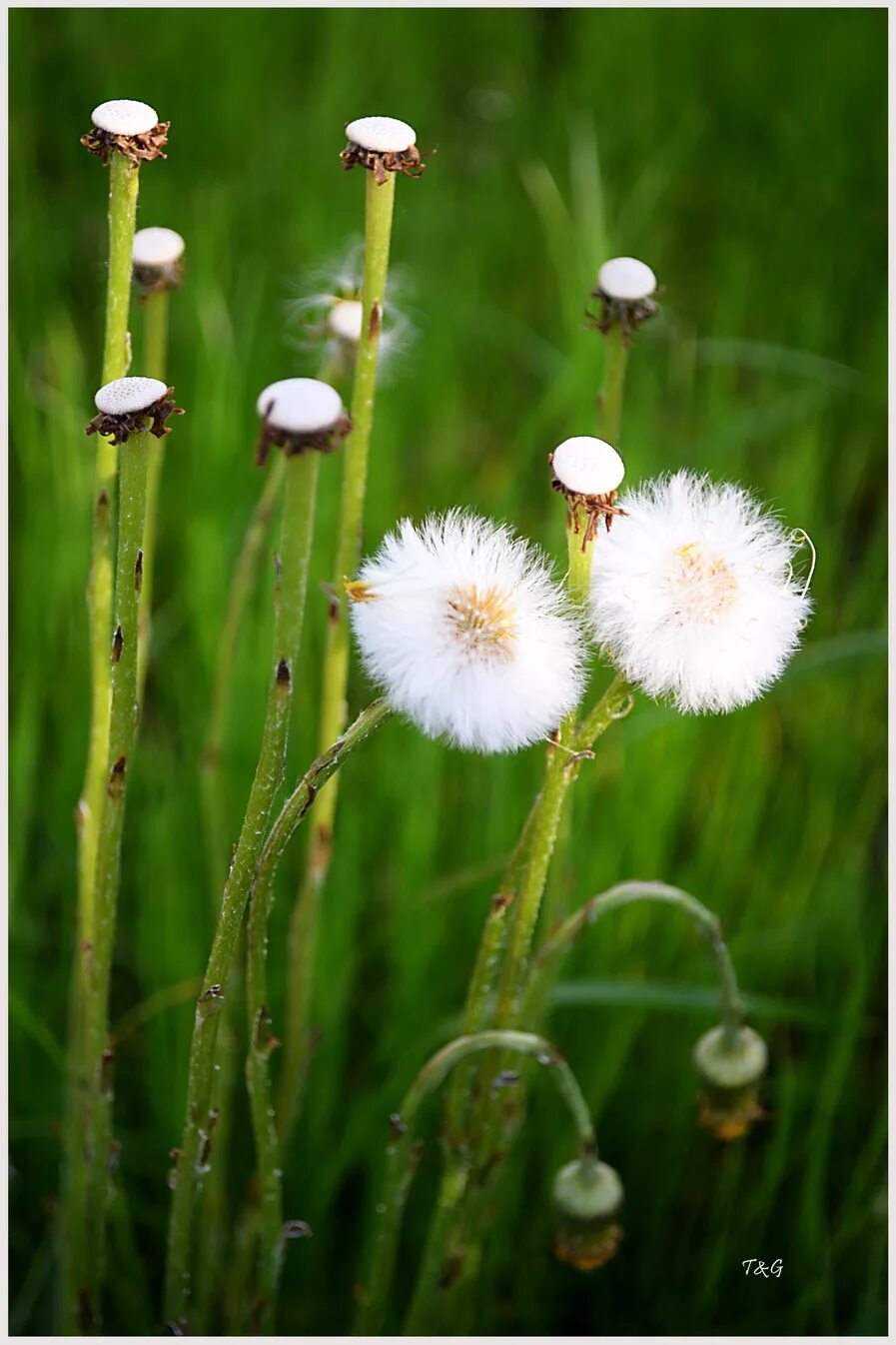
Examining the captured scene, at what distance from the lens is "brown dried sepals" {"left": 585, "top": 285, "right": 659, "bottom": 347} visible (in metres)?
0.78

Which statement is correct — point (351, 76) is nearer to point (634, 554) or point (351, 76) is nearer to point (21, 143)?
point (21, 143)

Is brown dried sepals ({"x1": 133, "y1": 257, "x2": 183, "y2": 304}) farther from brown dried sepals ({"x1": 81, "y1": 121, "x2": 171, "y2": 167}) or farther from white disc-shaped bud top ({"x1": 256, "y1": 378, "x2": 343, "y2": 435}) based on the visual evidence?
white disc-shaped bud top ({"x1": 256, "y1": 378, "x2": 343, "y2": 435})

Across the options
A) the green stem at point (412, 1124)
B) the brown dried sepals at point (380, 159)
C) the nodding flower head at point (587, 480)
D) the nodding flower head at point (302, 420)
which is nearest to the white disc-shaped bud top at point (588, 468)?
the nodding flower head at point (587, 480)

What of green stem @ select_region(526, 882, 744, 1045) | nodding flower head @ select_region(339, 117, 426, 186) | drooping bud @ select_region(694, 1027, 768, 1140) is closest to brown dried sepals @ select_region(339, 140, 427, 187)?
nodding flower head @ select_region(339, 117, 426, 186)

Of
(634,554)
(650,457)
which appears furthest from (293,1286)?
(650,457)

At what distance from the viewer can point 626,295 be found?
77cm

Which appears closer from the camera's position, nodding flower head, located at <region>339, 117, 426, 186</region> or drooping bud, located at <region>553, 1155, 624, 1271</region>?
nodding flower head, located at <region>339, 117, 426, 186</region>

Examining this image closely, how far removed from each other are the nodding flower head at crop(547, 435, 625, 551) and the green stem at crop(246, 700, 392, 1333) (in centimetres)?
13

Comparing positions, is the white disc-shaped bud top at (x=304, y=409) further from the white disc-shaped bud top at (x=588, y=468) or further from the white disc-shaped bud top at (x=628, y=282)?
the white disc-shaped bud top at (x=628, y=282)

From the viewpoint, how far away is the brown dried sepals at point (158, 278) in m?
0.85

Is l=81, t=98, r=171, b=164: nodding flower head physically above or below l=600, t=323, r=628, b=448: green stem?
above

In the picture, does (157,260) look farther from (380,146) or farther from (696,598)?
(696,598)

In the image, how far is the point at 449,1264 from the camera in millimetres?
887

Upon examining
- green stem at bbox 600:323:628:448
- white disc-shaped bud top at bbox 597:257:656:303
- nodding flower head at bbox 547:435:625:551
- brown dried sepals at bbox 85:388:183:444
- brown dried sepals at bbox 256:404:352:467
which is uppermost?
white disc-shaped bud top at bbox 597:257:656:303
